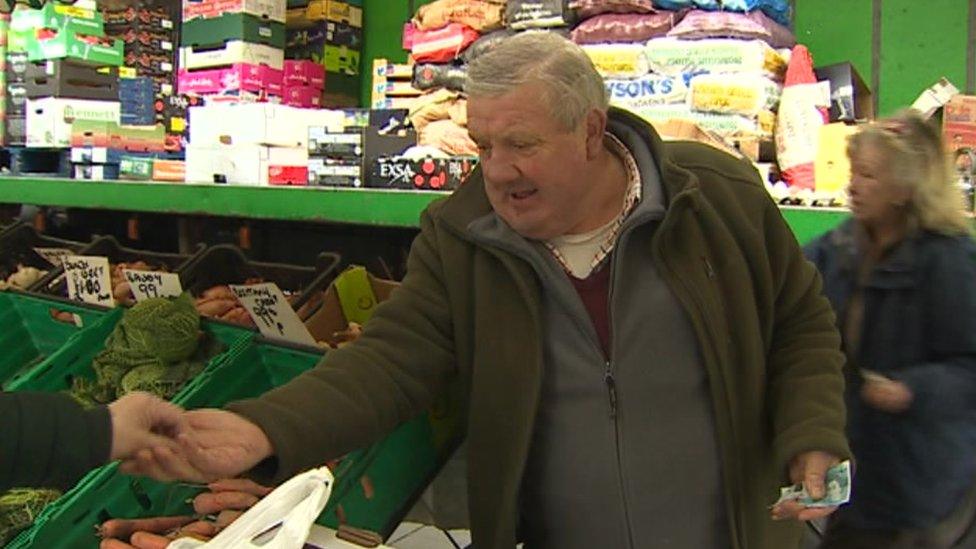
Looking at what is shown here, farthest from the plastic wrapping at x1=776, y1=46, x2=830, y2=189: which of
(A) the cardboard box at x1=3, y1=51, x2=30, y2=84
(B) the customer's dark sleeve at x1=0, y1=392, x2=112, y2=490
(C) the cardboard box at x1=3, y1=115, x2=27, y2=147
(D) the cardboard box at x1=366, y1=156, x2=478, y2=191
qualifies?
(A) the cardboard box at x1=3, y1=51, x2=30, y2=84

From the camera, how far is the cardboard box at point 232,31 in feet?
15.4

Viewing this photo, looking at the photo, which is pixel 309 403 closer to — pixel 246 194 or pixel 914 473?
pixel 914 473

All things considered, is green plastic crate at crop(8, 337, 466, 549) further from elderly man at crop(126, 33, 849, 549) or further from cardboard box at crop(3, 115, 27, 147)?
cardboard box at crop(3, 115, 27, 147)

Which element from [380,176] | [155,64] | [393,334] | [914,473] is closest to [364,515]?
[393,334]

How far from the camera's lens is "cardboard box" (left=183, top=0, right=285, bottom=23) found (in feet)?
15.5

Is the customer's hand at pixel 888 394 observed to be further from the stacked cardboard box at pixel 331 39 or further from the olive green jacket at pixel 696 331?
the stacked cardboard box at pixel 331 39

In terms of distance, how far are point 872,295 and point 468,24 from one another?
2.57 meters

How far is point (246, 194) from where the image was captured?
10.1ft

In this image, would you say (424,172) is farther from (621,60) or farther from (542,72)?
(542,72)

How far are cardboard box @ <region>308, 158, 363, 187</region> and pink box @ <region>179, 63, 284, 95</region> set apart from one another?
179cm

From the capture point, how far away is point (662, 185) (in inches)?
61.8

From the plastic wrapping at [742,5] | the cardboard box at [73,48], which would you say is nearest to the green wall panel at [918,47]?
the plastic wrapping at [742,5]

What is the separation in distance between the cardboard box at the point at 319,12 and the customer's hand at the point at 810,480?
4301 mm

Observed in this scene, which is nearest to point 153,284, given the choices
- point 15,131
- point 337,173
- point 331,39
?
point 337,173
